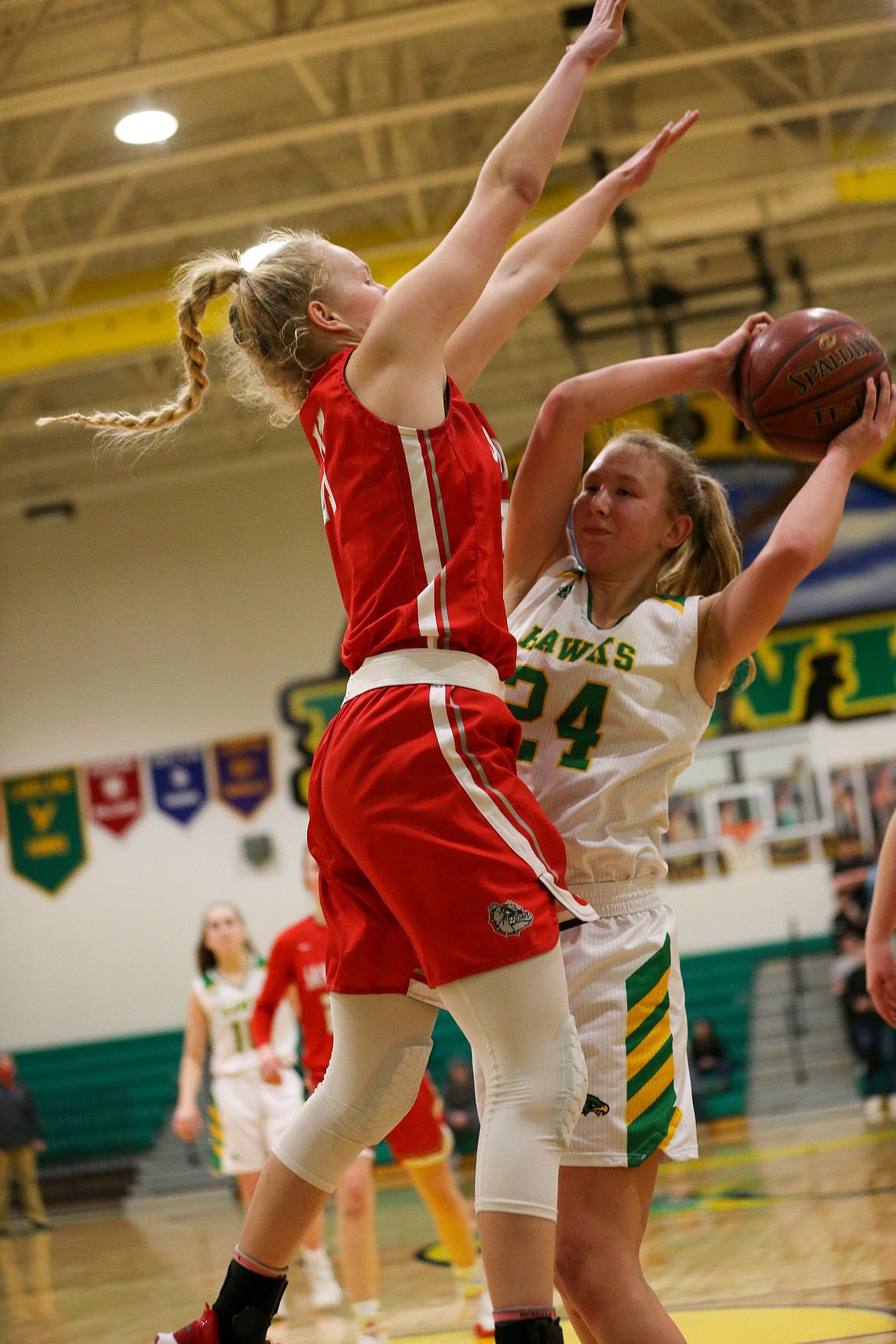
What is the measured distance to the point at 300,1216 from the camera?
2221 mm

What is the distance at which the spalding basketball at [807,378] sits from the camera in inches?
109

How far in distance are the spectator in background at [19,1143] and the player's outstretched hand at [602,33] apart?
10884 mm

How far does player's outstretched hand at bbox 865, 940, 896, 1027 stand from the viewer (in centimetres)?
294

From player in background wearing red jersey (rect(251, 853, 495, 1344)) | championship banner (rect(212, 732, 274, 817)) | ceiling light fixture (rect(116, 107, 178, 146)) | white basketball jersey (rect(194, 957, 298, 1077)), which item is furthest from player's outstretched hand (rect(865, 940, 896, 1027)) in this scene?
championship banner (rect(212, 732, 274, 817))

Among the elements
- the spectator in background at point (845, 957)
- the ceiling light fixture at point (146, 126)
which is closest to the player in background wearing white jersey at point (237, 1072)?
the ceiling light fixture at point (146, 126)

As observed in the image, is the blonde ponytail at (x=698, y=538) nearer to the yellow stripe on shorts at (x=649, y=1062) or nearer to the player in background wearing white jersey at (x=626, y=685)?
the player in background wearing white jersey at (x=626, y=685)

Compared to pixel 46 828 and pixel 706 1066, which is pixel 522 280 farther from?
pixel 46 828

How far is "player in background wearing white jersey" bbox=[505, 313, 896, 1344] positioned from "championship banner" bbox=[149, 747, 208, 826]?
1234 cm

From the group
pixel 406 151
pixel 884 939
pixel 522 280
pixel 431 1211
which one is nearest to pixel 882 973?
pixel 884 939

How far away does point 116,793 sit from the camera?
15078 millimetres

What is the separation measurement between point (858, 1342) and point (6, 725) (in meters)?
13.0

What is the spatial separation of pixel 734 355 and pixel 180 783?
12.6m

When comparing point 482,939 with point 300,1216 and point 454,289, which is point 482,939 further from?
point 454,289

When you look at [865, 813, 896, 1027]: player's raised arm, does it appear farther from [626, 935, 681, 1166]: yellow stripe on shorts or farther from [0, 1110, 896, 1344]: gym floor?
[0, 1110, 896, 1344]: gym floor
